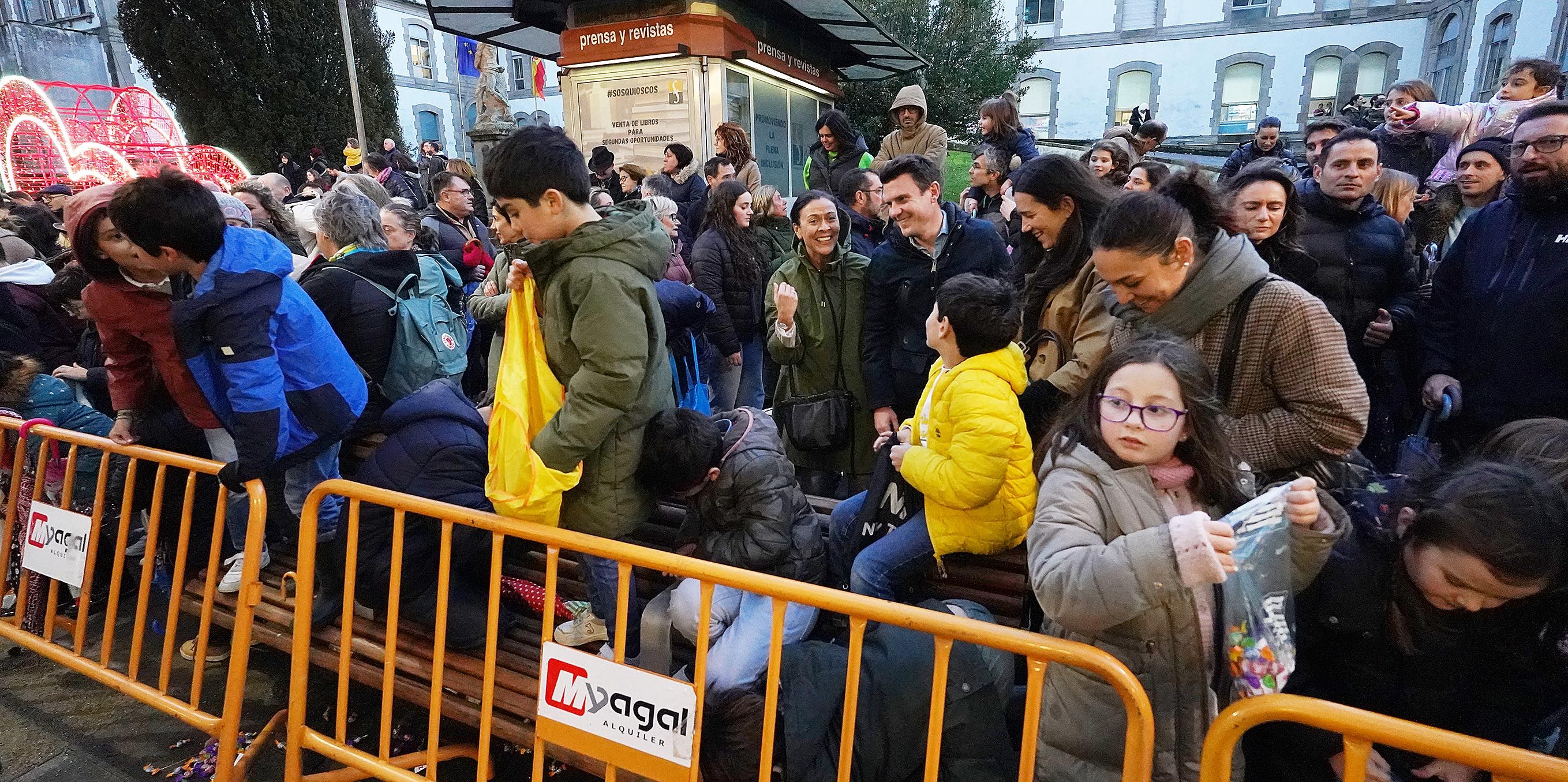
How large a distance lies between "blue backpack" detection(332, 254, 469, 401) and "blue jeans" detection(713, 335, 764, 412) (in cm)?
178

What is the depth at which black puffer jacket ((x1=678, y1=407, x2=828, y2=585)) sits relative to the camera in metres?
2.44

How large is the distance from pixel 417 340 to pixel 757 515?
233 cm

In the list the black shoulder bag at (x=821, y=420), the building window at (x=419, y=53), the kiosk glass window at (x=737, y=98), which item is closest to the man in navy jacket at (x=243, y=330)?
the black shoulder bag at (x=821, y=420)

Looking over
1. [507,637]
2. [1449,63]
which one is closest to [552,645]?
[507,637]

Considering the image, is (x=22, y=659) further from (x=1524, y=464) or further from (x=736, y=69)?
(x=736, y=69)

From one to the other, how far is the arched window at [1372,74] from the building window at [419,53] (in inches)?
1471

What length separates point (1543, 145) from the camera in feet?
8.96

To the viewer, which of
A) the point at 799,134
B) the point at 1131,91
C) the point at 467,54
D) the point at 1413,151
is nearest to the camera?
the point at 1413,151

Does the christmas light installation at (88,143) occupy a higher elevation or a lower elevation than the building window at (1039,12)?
lower

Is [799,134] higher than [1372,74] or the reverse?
the reverse

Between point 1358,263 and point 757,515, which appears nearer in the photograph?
point 757,515

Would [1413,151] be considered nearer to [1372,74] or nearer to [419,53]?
[1372,74]

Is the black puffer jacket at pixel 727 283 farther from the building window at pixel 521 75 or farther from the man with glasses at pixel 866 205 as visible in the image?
the building window at pixel 521 75

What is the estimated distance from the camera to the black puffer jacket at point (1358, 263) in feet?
10.9
